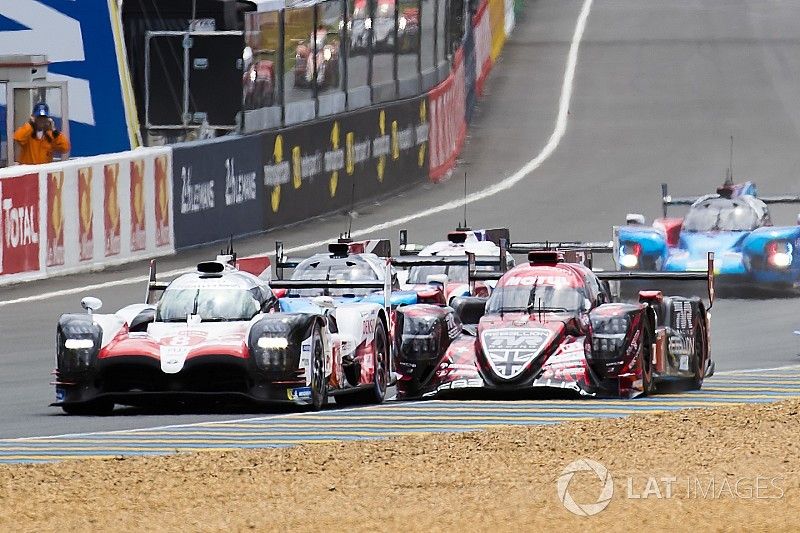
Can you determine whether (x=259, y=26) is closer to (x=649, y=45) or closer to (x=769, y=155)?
(x=769, y=155)

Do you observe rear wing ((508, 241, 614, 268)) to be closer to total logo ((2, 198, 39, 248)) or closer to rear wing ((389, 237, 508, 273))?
rear wing ((389, 237, 508, 273))

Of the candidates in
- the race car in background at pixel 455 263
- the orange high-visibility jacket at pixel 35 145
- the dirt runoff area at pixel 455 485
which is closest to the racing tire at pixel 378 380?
the race car in background at pixel 455 263

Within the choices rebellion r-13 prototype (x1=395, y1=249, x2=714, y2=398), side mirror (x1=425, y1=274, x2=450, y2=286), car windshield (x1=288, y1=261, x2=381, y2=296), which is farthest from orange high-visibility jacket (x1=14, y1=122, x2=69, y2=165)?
rebellion r-13 prototype (x1=395, y1=249, x2=714, y2=398)

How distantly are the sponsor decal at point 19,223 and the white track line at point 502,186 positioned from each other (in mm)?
595

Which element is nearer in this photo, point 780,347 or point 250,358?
point 250,358

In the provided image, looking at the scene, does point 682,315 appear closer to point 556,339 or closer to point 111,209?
point 556,339

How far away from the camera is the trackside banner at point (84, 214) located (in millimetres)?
23281

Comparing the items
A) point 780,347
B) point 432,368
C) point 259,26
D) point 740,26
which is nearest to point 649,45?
point 740,26

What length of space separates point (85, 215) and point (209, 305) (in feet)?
30.2

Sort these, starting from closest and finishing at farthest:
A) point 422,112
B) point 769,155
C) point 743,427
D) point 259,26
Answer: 1. point 743,427
2. point 259,26
3. point 422,112
4. point 769,155

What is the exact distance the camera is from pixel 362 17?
33938mm

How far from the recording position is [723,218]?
25.3 meters

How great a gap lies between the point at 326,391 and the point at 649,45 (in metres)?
38.4

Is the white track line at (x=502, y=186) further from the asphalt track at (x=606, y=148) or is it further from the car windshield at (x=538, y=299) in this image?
the car windshield at (x=538, y=299)
